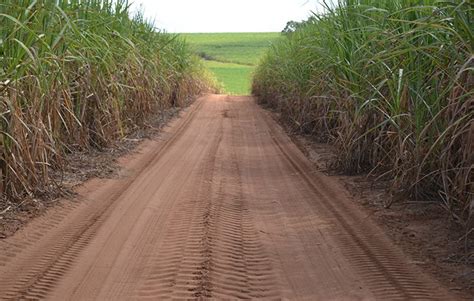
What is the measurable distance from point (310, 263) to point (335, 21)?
17.2 feet

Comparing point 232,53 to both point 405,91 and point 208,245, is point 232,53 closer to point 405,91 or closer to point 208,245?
point 405,91

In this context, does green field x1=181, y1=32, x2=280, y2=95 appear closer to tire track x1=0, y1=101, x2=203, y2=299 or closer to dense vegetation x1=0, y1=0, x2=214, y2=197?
dense vegetation x1=0, y1=0, x2=214, y2=197

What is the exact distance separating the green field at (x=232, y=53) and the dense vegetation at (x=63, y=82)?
37.7 metres

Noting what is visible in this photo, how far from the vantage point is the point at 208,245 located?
5453mm

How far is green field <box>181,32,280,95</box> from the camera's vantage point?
59188mm

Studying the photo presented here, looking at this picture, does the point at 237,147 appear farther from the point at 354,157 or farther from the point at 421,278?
the point at 421,278

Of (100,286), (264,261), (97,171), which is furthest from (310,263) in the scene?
(97,171)

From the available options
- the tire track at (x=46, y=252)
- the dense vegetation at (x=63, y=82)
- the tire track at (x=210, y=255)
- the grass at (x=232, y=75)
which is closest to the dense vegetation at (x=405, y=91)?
the tire track at (x=210, y=255)

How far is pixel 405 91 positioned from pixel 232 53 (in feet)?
251

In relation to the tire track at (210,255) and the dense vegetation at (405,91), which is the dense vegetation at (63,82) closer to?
the tire track at (210,255)

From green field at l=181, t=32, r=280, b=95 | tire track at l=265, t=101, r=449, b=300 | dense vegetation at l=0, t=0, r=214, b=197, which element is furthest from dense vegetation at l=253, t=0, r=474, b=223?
green field at l=181, t=32, r=280, b=95

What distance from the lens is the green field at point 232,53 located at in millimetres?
59188

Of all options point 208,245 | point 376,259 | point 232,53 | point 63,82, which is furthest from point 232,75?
point 376,259

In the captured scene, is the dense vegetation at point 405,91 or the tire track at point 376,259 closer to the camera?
the tire track at point 376,259
